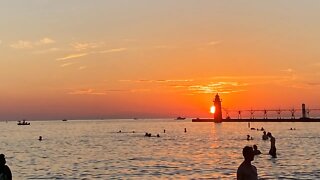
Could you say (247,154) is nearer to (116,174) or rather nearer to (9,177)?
(9,177)

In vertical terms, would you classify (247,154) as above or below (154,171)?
above

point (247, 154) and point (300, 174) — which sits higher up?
point (247, 154)

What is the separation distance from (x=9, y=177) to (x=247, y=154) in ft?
26.9

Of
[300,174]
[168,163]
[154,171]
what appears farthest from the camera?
[168,163]

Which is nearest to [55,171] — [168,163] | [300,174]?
[168,163]

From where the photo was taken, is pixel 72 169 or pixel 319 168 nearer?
pixel 319 168

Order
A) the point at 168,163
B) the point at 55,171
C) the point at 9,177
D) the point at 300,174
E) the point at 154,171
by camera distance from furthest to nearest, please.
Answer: the point at 168,163 → the point at 55,171 → the point at 154,171 → the point at 300,174 → the point at 9,177

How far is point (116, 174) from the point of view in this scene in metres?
44.8

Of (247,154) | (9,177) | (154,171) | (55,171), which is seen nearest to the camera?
(247,154)

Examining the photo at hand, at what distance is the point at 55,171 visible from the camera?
1953 inches

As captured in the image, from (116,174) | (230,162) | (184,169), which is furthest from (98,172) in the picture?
(230,162)

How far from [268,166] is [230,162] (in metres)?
6.53

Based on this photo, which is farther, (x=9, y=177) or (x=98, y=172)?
(x=98, y=172)

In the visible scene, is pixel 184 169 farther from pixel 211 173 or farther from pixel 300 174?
pixel 300 174
